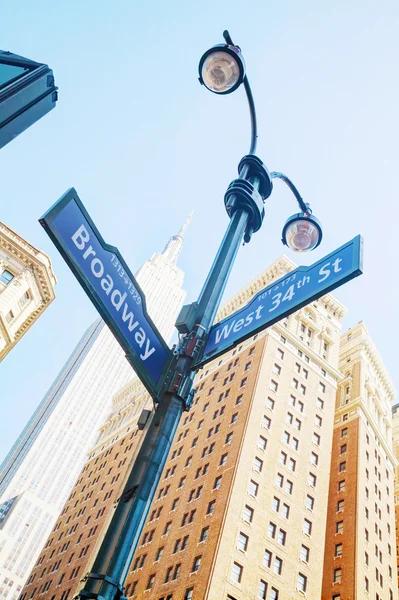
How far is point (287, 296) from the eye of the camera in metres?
6.07

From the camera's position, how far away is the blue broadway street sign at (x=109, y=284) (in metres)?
5.00

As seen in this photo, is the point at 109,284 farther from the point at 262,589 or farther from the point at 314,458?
the point at 314,458

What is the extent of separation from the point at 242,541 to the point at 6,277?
33627 millimetres

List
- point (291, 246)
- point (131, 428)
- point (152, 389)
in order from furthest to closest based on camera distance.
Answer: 1. point (131, 428)
2. point (291, 246)
3. point (152, 389)

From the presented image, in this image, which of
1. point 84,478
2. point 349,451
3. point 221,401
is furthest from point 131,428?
point 349,451

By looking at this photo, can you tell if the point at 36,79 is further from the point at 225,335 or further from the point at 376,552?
the point at 376,552

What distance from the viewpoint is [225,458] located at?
51906mm

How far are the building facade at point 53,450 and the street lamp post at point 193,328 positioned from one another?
154 metres

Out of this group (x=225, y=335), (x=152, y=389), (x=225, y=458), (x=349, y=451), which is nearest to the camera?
(x=152, y=389)

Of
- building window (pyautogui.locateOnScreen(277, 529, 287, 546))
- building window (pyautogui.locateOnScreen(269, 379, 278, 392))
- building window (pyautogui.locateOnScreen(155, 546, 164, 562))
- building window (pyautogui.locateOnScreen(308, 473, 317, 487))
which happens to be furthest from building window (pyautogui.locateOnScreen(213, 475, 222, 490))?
building window (pyautogui.locateOnScreen(269, 379, 278, 392))

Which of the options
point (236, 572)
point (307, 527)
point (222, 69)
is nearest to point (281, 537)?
point (307, 527)

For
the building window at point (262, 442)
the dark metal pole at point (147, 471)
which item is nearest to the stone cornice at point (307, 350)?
the building window at point (262, 442)

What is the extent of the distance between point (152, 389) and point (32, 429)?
179m

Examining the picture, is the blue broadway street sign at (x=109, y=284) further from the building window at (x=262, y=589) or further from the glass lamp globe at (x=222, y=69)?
the building window at (x=262, y=589)
